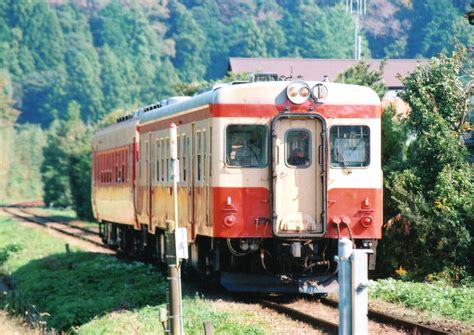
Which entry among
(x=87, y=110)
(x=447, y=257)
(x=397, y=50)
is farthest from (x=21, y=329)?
(x=87, y=110)

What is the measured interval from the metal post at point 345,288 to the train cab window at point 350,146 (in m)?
8.33

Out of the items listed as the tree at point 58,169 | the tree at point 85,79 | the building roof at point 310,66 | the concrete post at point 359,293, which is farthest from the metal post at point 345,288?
the tree at point 85,79

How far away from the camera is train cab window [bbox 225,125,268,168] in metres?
17.4

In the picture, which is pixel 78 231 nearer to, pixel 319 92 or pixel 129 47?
pixel 319 92

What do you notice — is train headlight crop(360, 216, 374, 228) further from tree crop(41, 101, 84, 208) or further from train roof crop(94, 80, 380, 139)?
tree crop(41, 101, 84, 208)

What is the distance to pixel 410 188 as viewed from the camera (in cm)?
2241

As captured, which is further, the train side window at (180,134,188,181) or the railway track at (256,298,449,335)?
the train side window at (180,134,188,181)

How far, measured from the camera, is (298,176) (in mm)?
17328

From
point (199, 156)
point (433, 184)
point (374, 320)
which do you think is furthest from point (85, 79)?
point (374, 320)

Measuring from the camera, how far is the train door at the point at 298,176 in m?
17.3

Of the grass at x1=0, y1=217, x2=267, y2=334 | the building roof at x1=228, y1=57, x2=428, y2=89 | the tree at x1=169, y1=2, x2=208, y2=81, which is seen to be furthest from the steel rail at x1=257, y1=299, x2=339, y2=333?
the tree at x1=169, y1=2, x2=208, y2=81

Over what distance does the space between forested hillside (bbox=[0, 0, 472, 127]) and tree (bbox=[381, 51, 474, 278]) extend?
376ft

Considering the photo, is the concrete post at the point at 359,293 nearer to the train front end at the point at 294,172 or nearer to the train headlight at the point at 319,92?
the train front end at the point at 294,172

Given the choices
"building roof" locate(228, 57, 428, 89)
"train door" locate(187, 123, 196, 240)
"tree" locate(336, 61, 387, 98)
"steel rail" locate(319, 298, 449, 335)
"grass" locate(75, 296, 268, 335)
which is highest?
"building roof" locate(228, 57, 428, 89)
